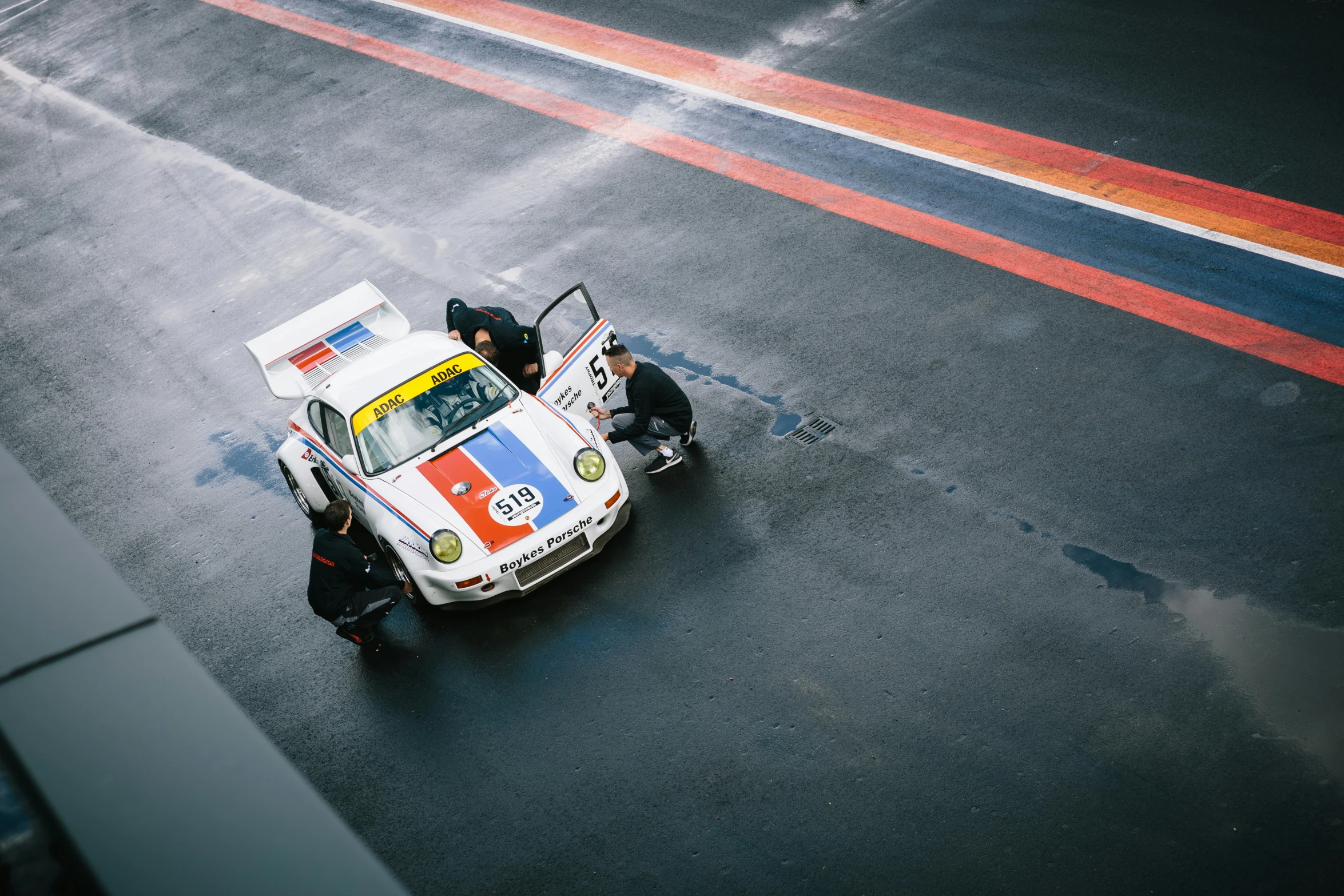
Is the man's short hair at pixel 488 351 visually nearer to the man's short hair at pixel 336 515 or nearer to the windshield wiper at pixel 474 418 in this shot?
the windshield wiper at pixel 474 418

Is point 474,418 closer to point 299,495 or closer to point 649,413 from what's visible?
point 649,413

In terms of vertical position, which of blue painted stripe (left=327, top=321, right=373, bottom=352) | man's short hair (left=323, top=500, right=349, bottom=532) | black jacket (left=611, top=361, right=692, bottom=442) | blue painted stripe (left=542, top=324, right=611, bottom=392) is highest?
blue painted stripe (left=327, top=321, right=373, bottom=352)

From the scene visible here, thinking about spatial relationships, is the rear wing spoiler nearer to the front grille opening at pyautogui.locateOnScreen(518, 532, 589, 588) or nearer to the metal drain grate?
the front grille opening at pyautogui.locateOnScreen(518, 532, 589, 588)

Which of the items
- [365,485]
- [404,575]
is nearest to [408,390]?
[365,485]

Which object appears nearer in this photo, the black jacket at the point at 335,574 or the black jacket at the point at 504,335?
the black jacket at the point at 335,574

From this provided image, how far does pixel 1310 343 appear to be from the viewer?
28.0 ft

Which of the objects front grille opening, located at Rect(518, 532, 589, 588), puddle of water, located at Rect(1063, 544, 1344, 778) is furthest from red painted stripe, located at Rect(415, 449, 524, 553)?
puddle of water, located at Rect(1063, 544, 1344, 778)

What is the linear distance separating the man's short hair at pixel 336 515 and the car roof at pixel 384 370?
3.14 feet

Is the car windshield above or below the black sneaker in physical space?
above

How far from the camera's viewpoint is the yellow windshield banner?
27.0ft

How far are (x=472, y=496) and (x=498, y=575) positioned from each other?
0.67 m

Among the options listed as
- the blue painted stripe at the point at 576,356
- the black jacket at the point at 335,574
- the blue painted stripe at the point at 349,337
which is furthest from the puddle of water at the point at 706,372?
the black jacket at the point at 335,574

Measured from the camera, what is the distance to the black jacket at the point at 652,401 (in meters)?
8.39

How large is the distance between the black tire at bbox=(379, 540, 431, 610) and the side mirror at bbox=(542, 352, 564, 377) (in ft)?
6.39
